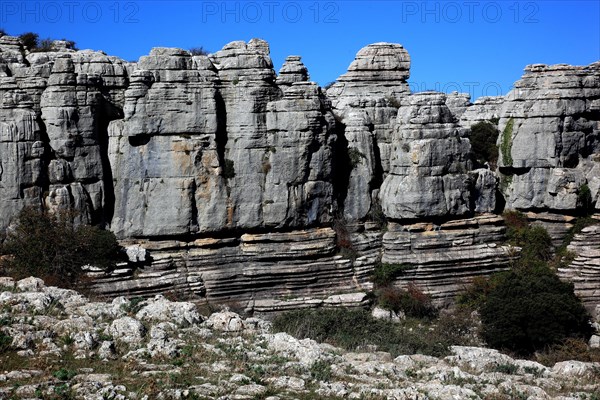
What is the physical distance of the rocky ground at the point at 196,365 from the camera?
13484 mm

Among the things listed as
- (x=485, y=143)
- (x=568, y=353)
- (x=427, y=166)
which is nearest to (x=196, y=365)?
(x=568, y=353)

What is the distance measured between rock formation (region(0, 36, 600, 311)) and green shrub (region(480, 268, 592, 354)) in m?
3.75

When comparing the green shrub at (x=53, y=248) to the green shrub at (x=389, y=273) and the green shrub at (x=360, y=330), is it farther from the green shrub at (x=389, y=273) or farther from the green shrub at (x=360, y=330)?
the green shrub at (x=389, y=273)

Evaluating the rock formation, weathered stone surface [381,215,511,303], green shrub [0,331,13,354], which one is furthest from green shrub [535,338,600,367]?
green shrub [0,331,13,354]

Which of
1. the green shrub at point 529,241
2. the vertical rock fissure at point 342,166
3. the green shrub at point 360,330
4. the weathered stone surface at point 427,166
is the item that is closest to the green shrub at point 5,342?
the green shrub at point 360,330

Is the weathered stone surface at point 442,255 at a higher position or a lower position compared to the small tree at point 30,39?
lower

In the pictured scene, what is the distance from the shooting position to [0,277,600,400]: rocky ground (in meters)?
13.5

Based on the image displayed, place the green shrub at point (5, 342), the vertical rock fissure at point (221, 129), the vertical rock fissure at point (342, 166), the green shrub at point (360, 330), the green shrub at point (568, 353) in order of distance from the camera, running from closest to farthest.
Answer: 1. the green shrub at point (5, 342)
2. the green shrub at point (360, 330)
3. the green shrub at point (568, 353)
4. the vertical rock fissure at point (221, 129)
5. the vertical rock fissure at point (342, 166)

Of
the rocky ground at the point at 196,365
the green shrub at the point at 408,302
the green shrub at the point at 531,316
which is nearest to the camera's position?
the rocky ground at the point at 196,365

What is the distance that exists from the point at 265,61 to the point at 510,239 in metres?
10.9

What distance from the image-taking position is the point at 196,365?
48.4ft

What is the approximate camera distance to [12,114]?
3064cm

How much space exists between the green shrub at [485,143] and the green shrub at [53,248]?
15968mm

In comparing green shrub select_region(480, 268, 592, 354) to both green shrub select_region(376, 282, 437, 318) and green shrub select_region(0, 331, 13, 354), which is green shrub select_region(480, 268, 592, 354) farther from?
green shrub select_region(0, 331, 13, 354)
